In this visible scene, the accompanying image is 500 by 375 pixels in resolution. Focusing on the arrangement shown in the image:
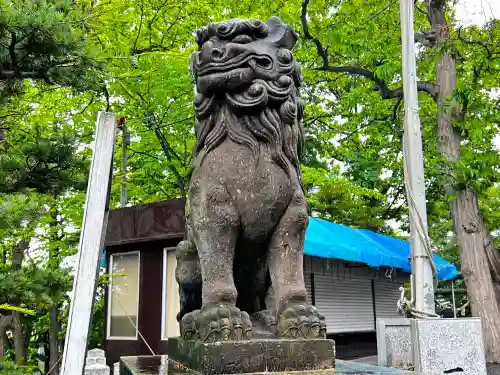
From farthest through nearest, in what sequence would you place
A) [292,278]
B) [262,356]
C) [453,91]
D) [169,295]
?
[169,295], [453,91], [292,278], [262,356]

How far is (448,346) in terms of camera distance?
17.3ft

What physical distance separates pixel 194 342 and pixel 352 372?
0.82 meters

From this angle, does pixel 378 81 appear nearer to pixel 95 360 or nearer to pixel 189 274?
pixel 95 360

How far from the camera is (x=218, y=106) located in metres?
2.95

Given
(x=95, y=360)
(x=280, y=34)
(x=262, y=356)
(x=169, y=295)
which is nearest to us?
(x=262, y=356)

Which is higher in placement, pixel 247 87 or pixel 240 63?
pixel 240 63

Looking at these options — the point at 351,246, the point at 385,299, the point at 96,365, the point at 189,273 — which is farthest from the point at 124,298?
the point at 189,273

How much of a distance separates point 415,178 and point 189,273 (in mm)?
4109

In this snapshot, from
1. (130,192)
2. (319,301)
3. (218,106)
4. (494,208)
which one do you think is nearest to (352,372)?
(218,106)

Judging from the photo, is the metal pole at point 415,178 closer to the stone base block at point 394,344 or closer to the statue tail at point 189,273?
the stone base block at point 394,344

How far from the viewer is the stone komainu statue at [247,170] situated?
275 centimetres

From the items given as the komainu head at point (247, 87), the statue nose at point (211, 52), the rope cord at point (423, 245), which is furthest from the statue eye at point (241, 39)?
the rope cord at point (423, 245)

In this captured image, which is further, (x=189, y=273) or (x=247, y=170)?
(x=189, y=273)

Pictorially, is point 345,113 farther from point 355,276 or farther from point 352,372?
point 352,372
